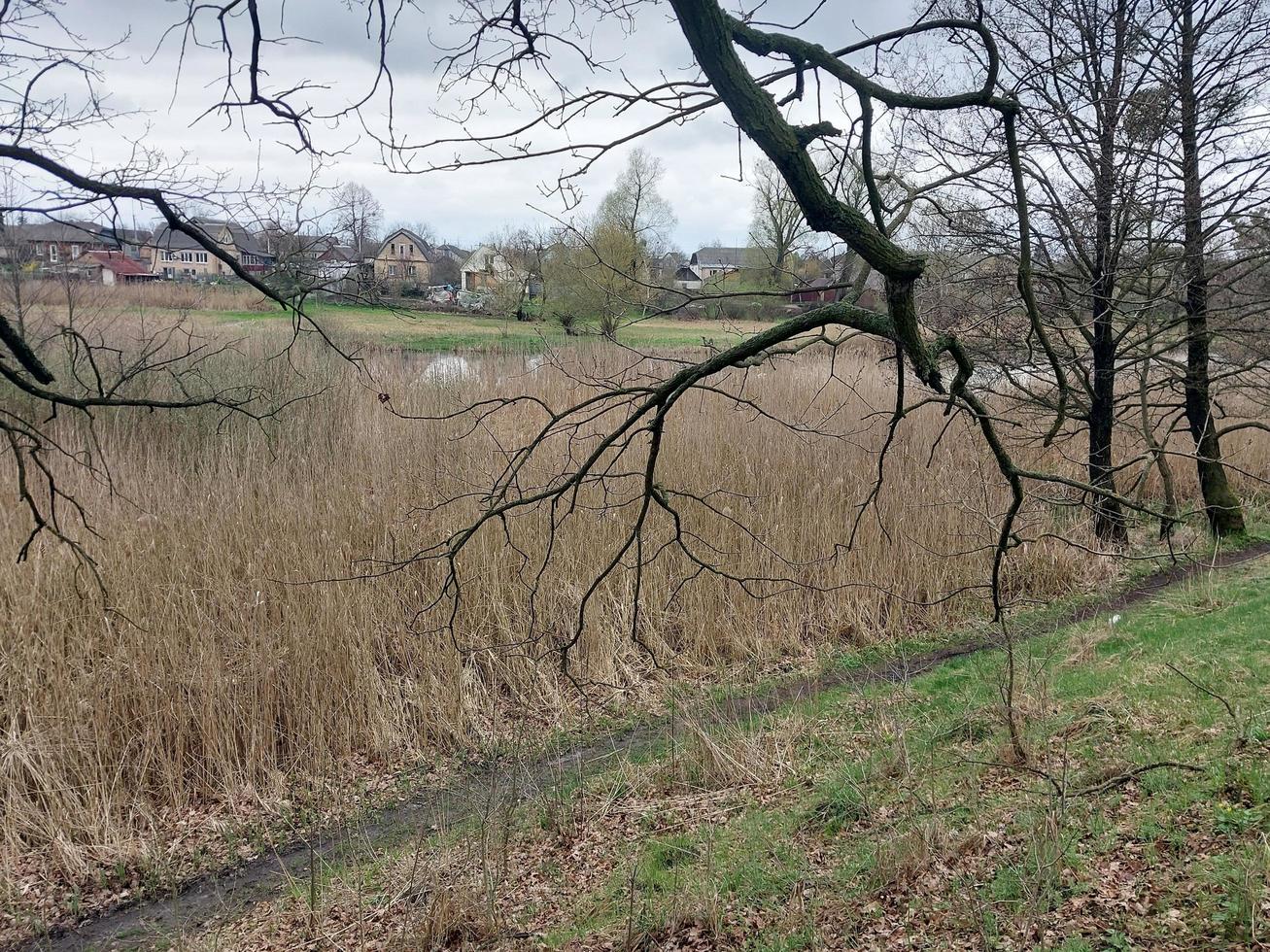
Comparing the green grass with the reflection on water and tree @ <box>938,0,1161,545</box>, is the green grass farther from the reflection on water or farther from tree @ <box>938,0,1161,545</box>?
the reflection on water

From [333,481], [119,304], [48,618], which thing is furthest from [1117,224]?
[119,304]

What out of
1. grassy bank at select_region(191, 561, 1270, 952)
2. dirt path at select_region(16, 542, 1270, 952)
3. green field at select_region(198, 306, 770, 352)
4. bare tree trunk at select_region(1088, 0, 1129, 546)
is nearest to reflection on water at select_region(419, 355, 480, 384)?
green field at select_region(198, 306, 770, 352)

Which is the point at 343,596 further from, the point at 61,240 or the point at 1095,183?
the point at 1095,183

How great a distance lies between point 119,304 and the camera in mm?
8492

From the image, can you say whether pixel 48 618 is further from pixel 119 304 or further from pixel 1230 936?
pixel 1230 936

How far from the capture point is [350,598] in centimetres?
593

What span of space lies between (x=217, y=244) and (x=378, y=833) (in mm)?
3137

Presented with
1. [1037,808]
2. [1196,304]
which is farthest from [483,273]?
[1037,808]

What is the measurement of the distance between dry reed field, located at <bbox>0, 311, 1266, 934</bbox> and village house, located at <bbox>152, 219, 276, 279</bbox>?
0.67 m

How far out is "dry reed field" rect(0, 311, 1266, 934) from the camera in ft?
16.2

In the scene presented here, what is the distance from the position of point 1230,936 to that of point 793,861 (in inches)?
62.1

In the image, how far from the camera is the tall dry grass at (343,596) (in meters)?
4.98

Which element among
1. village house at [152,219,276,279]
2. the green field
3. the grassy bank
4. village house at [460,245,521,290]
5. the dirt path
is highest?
village house at [460,245,521,290]

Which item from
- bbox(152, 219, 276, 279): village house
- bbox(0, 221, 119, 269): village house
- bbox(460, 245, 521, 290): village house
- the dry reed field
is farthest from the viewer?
bbox(460, 245, 521, 290): village house
